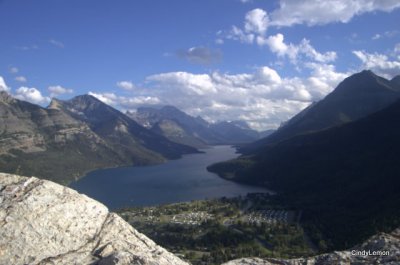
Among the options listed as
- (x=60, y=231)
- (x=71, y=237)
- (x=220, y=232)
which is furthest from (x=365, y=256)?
(x=220, y=232)

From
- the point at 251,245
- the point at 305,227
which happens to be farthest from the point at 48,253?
the point at 305,227

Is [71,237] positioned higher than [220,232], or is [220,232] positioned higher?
[71,237]

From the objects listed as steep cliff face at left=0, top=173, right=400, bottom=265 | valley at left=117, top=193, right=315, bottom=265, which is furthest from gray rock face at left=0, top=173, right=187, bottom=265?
valley at left=117, top=193, right=315, bottom=265

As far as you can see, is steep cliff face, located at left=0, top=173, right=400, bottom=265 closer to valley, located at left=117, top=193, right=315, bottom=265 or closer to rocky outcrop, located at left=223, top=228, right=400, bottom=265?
rocky outcrop, located at left=223, top=228, right=400, bottom=265

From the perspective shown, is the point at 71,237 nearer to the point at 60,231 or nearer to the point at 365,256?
the point at 60,231

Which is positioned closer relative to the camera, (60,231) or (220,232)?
(60,231)

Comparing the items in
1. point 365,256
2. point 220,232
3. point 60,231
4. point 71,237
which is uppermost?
point 60,231

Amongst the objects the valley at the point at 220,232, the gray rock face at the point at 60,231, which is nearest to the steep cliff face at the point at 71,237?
the gray rock face at the point at 60,231
